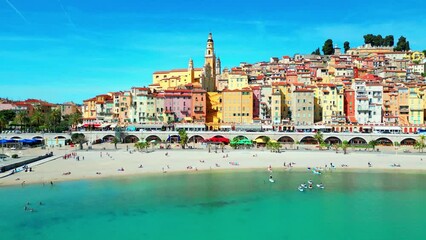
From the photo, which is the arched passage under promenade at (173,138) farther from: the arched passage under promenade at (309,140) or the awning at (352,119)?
the awning at (352,119)

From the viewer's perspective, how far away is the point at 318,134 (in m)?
62.6

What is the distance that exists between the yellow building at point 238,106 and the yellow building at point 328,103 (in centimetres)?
1230

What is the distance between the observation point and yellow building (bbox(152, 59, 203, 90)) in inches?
3599

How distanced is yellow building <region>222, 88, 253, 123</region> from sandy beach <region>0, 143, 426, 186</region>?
1619 cm

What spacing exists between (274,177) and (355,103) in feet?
128

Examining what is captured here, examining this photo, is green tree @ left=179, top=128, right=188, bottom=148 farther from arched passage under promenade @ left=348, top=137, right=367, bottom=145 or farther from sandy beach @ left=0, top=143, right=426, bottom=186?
arched passage under promenade @ left=348, top=137, right=367, bottom=145

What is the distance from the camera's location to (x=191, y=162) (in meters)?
49.6

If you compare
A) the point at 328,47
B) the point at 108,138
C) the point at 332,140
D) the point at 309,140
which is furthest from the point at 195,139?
the point at 328,47

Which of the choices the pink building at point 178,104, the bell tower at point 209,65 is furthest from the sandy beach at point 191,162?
the bell tower at point 209,65

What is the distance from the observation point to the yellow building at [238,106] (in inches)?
2950

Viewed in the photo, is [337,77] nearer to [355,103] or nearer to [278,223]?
[355,103]

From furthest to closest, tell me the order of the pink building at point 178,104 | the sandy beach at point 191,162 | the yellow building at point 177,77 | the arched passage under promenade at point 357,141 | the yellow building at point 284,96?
1. the yellow building at point 177,77
2. the pink building at point 178,104
3. the yellow building at point 284,96
4. the arched passage under promenade at point 357,141
5. the sandy beach at point 191,162

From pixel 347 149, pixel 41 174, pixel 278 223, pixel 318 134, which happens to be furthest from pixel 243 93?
pixel 278 223

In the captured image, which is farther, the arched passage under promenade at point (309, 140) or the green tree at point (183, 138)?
the arched passage under promenade at point (309, 140)
